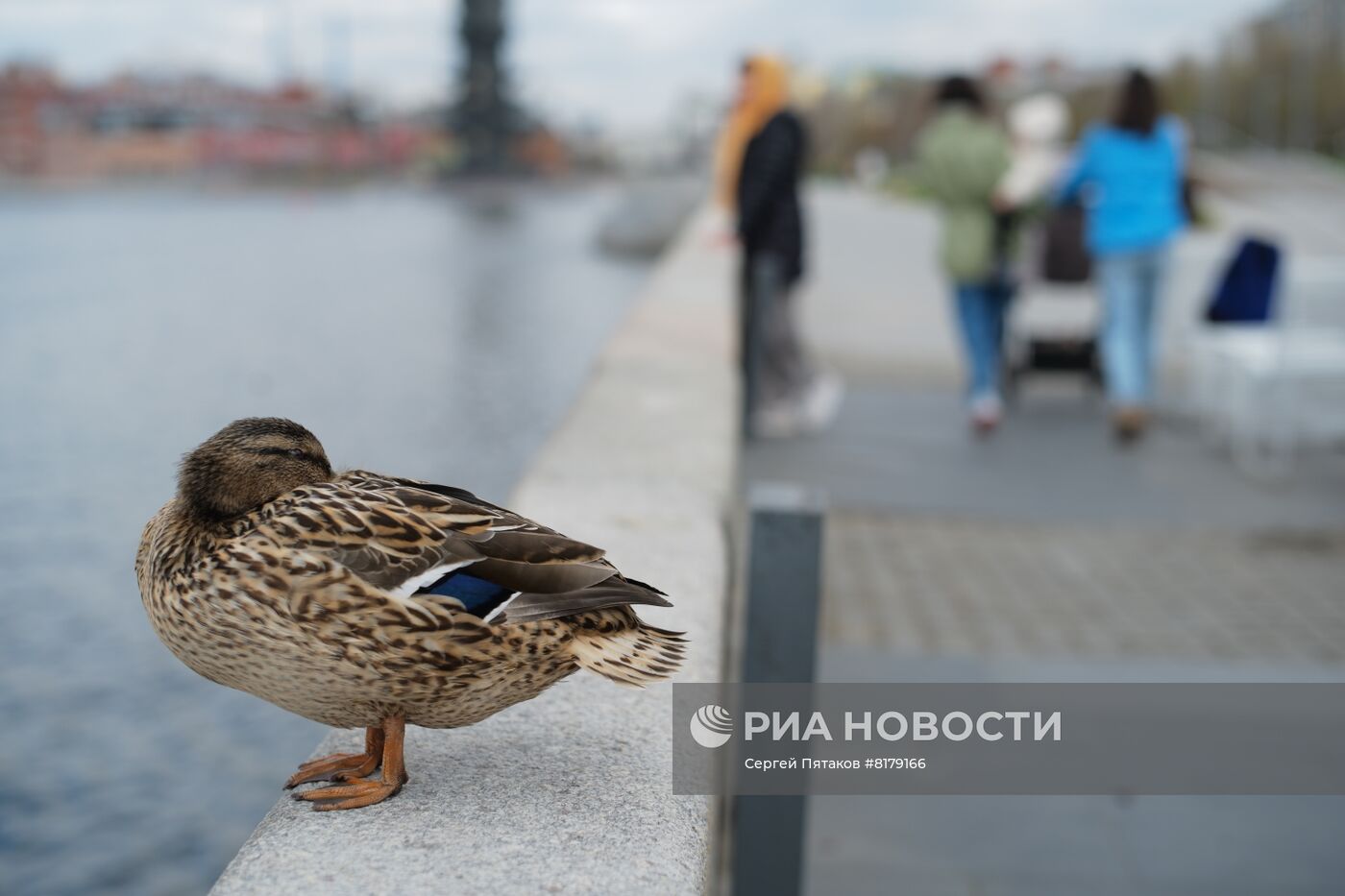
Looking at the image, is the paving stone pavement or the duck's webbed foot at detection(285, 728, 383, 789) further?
the paving stone pavement

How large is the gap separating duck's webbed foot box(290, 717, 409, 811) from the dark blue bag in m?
7.70

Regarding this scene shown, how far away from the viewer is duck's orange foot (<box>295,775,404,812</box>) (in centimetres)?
217

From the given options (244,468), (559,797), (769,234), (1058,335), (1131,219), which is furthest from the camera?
(1058,335)

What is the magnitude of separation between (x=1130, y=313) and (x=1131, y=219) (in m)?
0.55

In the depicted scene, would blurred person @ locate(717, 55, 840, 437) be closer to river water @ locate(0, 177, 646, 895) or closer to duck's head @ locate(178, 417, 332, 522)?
river water @ locate(0, 177, 646, 895)

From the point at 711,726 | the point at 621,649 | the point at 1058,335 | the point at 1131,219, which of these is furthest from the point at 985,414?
the point at 621,649

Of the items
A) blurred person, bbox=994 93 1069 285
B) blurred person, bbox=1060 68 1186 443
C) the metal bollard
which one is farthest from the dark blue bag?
the metal bollard

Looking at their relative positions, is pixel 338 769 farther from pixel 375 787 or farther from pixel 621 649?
pixel 621 649

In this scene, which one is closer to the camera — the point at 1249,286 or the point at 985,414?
the point at 985,414

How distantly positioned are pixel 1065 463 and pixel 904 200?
35.8 meters

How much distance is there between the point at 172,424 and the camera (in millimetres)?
11477

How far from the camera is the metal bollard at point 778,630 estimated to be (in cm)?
294

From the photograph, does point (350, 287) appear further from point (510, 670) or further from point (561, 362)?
point (510, 670)

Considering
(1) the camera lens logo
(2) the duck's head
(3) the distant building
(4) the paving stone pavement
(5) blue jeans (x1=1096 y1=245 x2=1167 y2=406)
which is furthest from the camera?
(3) the distant building
